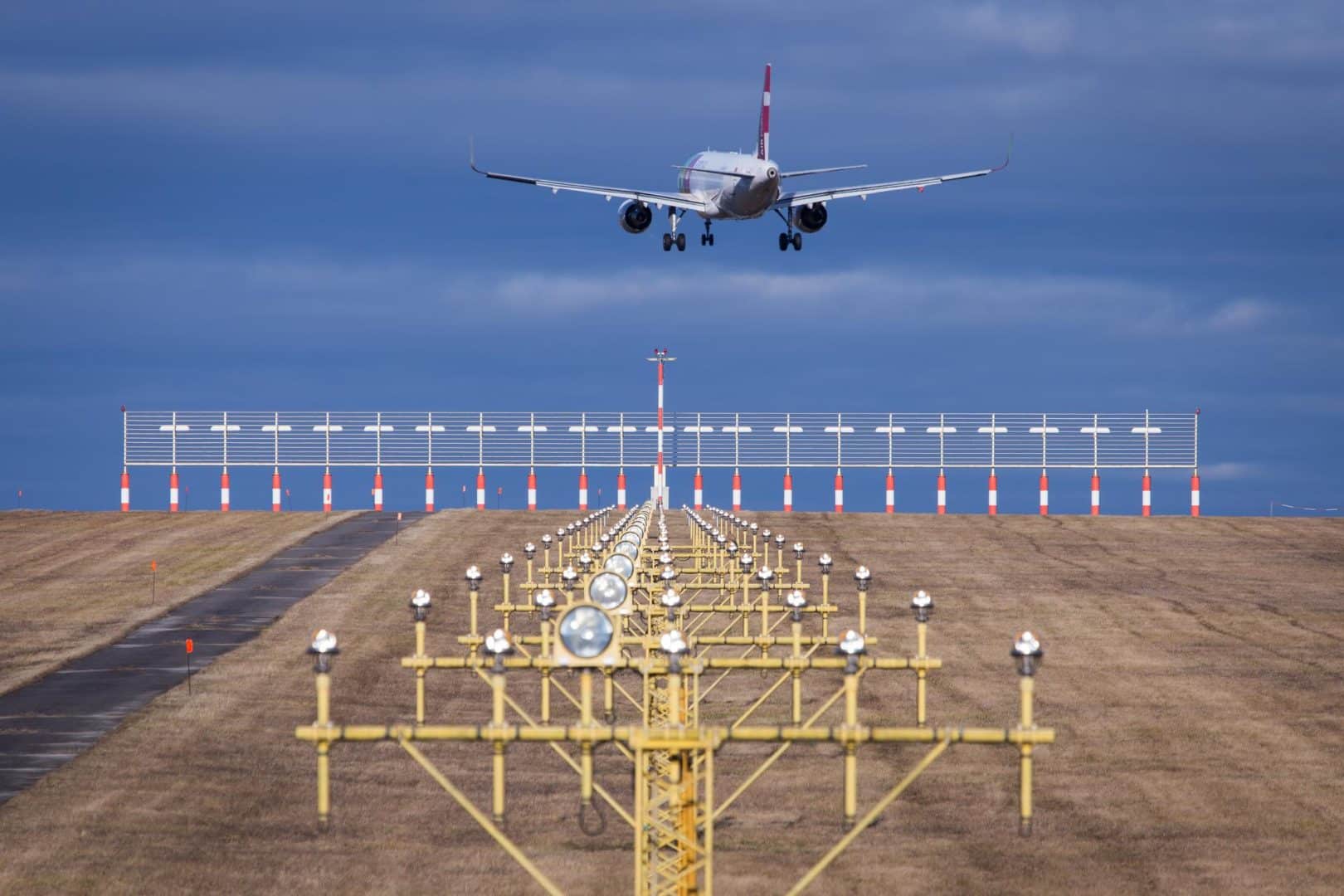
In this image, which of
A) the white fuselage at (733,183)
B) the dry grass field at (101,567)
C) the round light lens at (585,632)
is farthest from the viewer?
the white fuselage at (733,183)

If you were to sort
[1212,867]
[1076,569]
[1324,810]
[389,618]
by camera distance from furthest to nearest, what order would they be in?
[1076,569], [389,618], [1324,810], [1212,867]

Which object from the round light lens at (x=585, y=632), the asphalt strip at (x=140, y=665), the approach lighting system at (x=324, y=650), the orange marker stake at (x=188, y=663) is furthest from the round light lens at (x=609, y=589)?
the orange marker stake at (x=188, y=663)

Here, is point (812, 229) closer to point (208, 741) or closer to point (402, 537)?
point (402, 537)

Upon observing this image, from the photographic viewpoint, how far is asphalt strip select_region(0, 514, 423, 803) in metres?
42.6

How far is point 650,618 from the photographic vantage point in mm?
34469

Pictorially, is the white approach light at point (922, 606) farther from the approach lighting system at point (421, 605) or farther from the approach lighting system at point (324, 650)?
the approach lighting system at point (324, 650)

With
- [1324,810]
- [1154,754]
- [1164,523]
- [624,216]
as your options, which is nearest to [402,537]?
[624,216]

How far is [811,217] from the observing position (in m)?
79.8

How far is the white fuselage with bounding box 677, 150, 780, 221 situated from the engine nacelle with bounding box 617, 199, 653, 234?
212 centimetres

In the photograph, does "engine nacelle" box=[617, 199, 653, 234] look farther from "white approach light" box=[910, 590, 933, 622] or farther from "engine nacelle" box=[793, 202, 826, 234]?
"white approach light" box=[910, 590, 933, 622]

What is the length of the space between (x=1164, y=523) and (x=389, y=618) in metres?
40.3

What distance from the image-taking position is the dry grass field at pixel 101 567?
191 ft

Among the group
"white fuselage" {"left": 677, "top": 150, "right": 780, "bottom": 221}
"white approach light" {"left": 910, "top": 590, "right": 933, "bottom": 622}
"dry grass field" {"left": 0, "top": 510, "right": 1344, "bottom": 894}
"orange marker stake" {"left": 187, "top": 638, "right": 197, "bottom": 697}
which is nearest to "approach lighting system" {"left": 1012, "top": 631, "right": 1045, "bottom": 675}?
"white approach light" {"left": 910, "top": 590, "right": 933, "bottom": 622}

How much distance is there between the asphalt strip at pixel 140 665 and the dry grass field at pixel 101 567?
879mm
